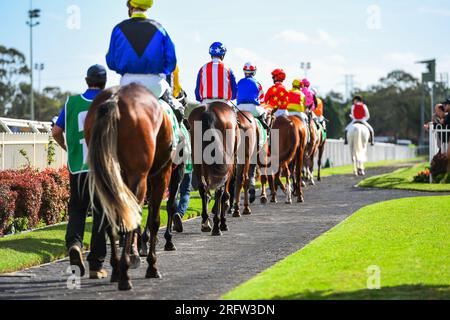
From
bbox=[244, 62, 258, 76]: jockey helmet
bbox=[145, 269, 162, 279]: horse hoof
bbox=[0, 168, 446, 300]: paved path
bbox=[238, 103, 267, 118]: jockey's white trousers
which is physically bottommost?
bbox=[0, 168, 446, 300]: paved path

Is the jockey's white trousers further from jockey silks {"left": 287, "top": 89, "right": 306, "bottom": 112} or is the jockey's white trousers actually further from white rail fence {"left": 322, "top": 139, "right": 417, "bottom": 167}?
white rail fence {"left": 322, "top": 139, "right": 417, "bottom": 167}

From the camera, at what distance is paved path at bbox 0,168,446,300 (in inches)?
293

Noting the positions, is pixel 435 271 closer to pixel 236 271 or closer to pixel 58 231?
pixel 236 271

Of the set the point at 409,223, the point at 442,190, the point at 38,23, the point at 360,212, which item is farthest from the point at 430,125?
the point at 38,23

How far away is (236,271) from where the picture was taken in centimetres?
876

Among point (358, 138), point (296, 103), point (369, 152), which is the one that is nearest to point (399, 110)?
point (369, 152)

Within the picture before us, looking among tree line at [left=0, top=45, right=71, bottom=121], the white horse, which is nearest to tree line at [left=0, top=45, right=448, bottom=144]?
tree line at [left=0, top=45, right=71, bottom=121]

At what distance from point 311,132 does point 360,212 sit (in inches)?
293

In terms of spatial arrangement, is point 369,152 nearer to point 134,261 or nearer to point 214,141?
point 214,141

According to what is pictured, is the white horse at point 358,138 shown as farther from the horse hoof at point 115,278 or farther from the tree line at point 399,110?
the tree line at point 399,110

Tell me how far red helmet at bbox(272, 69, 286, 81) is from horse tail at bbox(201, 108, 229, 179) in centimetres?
642

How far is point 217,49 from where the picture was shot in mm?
13547

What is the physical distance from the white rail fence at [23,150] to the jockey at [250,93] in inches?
144

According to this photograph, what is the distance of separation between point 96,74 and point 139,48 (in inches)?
27.7
